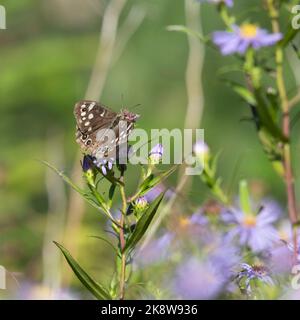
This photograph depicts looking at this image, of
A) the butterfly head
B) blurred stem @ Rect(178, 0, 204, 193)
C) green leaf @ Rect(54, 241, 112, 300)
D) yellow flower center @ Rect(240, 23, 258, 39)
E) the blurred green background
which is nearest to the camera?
green leaf @ Rect(54, 241, 112, 300)

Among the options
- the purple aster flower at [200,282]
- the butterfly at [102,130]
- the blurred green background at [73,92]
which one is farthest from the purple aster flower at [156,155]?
the blurred green background at [73,92]

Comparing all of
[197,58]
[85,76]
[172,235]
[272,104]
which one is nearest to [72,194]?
[197,58]

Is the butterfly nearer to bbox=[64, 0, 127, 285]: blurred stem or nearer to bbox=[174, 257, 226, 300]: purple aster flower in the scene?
bbox=[174, 257, 226, 300]: purple aster flower

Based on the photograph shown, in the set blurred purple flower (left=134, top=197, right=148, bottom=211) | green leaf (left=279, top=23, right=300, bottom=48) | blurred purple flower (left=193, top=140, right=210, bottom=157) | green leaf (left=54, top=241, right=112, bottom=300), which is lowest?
green leaf (left=54, top=241, right=112, bottom=300)

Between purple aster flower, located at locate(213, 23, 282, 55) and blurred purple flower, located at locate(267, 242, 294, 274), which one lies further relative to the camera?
purple aster flower, located at locate(213, 23, 282, 55)

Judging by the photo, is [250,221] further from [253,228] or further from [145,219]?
[145,219]

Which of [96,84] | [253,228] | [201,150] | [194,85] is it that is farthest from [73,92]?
[253,228]

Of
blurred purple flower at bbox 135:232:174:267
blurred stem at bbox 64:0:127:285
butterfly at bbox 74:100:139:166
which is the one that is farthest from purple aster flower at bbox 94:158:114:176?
blurred stem at bbox 64:0:127:285

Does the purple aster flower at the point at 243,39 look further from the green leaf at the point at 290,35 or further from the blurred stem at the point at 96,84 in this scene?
the blurred stem at the point at 96,84
